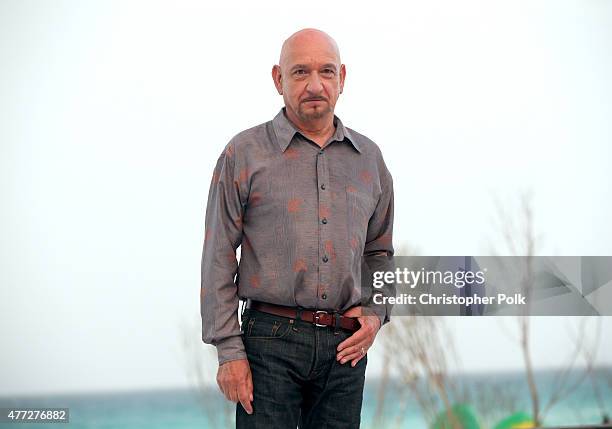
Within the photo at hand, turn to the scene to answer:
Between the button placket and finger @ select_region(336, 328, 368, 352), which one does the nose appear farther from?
Answer: finger @ select_region(336, 328, 368, 352)

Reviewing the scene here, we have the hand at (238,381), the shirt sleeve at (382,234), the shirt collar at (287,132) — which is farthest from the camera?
the shirt sleeve at (382,234)

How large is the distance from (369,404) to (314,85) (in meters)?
2.58

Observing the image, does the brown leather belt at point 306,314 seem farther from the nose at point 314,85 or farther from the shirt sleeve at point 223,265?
the nose at point 314,85

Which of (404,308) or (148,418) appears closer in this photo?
(404,308)

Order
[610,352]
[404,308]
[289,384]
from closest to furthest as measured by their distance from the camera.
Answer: [289,384] → [404,308] → [610,352]

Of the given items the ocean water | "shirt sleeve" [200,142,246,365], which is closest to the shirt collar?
"shirt sleeve" [200,142,246,365]

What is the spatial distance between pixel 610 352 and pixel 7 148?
118 inches

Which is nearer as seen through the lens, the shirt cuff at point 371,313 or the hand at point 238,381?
the hand at point 238,381

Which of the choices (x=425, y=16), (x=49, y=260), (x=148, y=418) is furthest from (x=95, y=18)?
(x=148, y=418)

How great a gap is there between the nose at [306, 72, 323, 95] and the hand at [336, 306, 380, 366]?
46cm

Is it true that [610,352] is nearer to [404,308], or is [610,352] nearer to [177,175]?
[404,308]

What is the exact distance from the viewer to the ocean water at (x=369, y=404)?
3.79 meters

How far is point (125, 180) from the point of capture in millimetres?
3744

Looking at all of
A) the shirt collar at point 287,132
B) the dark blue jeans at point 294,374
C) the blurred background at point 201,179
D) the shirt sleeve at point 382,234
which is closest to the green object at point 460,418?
the blurred background at point 201,179
